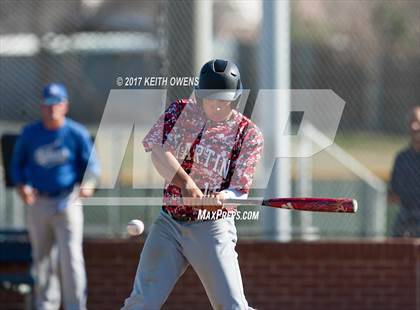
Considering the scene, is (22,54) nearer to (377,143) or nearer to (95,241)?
(95,241)

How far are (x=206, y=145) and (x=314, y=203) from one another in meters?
0.78

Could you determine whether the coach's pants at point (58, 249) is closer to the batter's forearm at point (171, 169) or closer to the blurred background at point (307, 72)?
the blurred background at point (307, 72)

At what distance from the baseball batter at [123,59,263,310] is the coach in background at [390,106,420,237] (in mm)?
3259

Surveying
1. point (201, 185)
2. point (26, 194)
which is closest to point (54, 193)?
point (26, 194)

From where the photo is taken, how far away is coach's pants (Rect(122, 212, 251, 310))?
5.73m

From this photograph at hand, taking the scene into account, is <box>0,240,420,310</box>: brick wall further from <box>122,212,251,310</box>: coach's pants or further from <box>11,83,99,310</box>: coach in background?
<box>122,212,251,310</box>: coach's pants

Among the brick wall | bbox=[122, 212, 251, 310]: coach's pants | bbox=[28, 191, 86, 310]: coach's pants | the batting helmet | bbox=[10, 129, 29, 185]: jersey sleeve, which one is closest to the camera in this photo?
bbox=[122, 212, 251, 310]: coach's pants

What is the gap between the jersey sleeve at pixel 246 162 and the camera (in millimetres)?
5957

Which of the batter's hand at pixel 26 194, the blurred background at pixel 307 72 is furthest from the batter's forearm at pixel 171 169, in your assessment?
the blurred background at pixel 307 72

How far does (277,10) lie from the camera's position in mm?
8734

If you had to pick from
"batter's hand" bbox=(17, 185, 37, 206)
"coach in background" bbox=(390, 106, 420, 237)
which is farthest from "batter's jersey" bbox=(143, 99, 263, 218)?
"coach in background" bbox=(390, 106, 420, 237)

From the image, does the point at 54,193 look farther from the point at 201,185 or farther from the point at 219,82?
the point at 219,82

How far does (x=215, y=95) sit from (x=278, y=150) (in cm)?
308

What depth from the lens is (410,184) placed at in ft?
29.4
